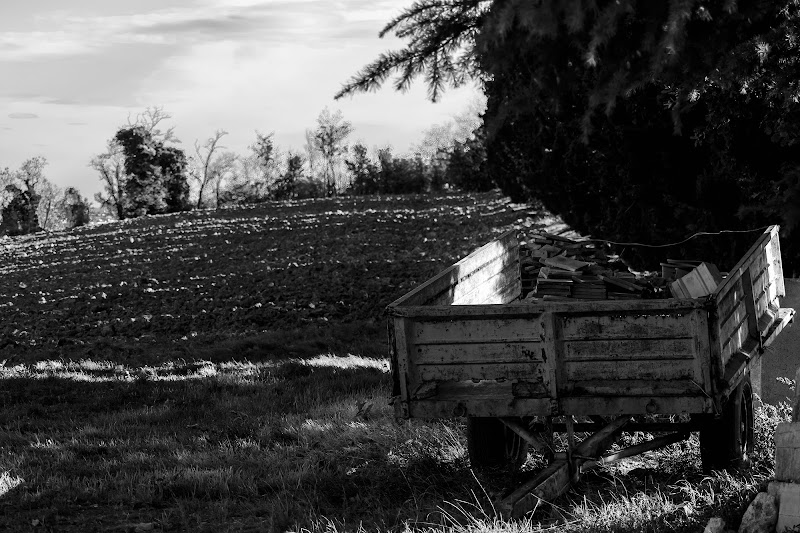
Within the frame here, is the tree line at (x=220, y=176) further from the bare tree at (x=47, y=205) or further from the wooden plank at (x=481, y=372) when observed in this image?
the wooden plank at (x=481, y=372)

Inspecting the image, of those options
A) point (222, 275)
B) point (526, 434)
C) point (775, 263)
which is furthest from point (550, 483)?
point (222, 275)

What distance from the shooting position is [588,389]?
689 cm

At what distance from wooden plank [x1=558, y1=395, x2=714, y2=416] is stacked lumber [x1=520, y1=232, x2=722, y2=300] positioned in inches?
85.7

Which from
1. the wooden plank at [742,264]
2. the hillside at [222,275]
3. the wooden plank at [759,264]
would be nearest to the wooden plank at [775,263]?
the wooden plank at [742,264]

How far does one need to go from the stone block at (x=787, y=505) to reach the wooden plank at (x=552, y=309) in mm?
1273

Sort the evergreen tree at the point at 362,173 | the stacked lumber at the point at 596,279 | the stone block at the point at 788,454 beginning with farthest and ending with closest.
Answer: the evergreen tree at the point at 362,173 < the stacked lumber at the point at 596,279 < the stone block at the point at 788,454

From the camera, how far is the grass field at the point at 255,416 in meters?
6.93

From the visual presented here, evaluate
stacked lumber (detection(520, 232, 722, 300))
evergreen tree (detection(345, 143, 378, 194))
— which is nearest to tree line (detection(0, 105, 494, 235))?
evergreen tree (detection(345, 143, 378, 194))

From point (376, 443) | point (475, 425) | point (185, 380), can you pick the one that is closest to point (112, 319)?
point (185, 380)

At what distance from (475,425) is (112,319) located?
50.0 ft

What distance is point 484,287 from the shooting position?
9.47m

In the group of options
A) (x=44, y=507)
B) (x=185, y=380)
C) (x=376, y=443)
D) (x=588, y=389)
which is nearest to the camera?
(x=588, y=389)

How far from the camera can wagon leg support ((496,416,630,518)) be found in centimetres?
641

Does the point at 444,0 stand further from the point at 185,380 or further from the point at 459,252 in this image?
the point at 459,252
